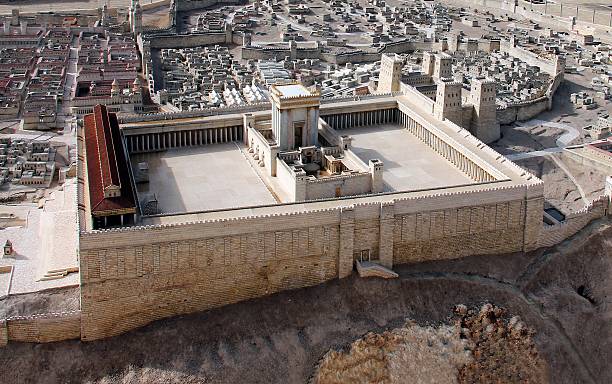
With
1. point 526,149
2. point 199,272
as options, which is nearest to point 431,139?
point 526,149

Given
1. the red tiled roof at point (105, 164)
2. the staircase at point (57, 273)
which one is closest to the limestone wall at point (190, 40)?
the red tiled roof at point (105, 164)

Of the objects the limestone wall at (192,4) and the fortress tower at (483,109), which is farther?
the limestone wall at (192,4)

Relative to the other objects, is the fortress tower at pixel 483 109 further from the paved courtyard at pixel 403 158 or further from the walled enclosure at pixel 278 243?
the walled enclosure at pixel 278 243

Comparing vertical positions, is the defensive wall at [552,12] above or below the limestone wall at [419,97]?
above

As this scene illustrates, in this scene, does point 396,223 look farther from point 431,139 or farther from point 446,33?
point 446,33

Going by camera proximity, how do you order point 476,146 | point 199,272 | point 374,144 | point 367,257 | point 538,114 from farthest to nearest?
point 538,114, point 374,144, point 476,146, point 367,257, point 199,272
